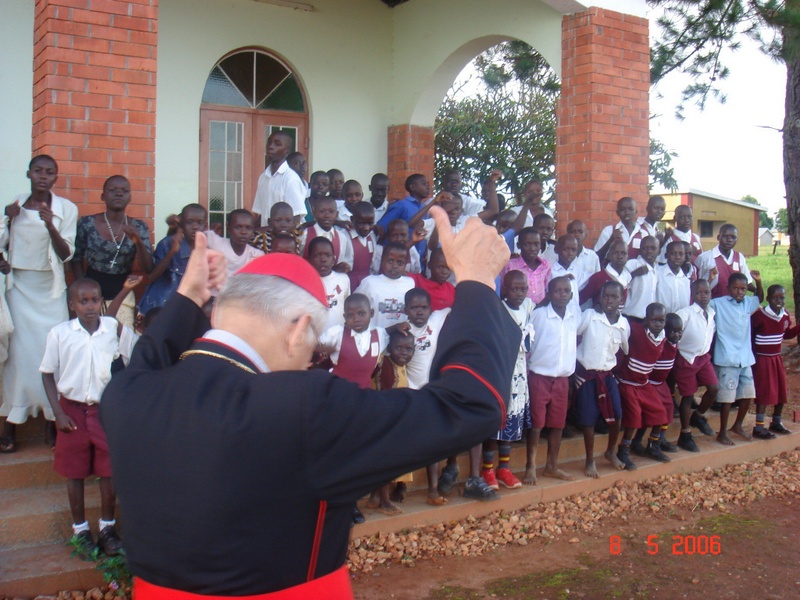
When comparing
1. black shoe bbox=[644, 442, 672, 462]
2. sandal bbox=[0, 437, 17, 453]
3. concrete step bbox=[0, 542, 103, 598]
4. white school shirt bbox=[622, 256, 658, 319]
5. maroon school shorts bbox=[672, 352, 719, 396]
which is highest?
white school shirt bbox=[622, 256, 658, 319]

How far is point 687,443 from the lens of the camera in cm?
680

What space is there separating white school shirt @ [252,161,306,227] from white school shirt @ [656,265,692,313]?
3.01 metres

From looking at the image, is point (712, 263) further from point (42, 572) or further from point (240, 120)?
point (42, 572)

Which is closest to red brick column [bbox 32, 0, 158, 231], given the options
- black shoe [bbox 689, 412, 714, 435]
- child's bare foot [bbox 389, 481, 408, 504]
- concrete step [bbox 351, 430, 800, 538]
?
child's bare foot [bbox 389, 481, 408, 504]

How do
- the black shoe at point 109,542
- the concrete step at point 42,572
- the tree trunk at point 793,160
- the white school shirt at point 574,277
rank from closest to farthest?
1. the concrete step at point 42,572
2. the black shoe at point 109,542
3. the white school shirt at point 574,277
4. the tree trunk at point 793,160

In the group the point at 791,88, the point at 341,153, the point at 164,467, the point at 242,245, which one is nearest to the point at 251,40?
the point at 341,153

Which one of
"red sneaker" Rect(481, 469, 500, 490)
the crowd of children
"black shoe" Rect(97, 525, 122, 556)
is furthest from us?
"red sneaker" Rect(481, 469, 500, 490)

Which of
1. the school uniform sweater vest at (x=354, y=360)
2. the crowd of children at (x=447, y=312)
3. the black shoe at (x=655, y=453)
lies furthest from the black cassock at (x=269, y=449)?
the black shoe at (x=655, y=453)

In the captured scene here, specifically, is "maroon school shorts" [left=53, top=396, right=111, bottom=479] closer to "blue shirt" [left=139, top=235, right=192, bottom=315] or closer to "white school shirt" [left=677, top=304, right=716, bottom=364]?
"blue shirt" [left=139, top=235, right=192, bottom=315]

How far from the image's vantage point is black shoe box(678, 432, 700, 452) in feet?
22.2

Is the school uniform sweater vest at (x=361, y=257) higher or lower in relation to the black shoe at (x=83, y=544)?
higher

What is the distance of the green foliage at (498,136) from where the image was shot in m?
13.2

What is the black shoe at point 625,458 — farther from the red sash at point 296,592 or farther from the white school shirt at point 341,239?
the red sash at point 296,592

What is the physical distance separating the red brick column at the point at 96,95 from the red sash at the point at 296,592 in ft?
12.7
